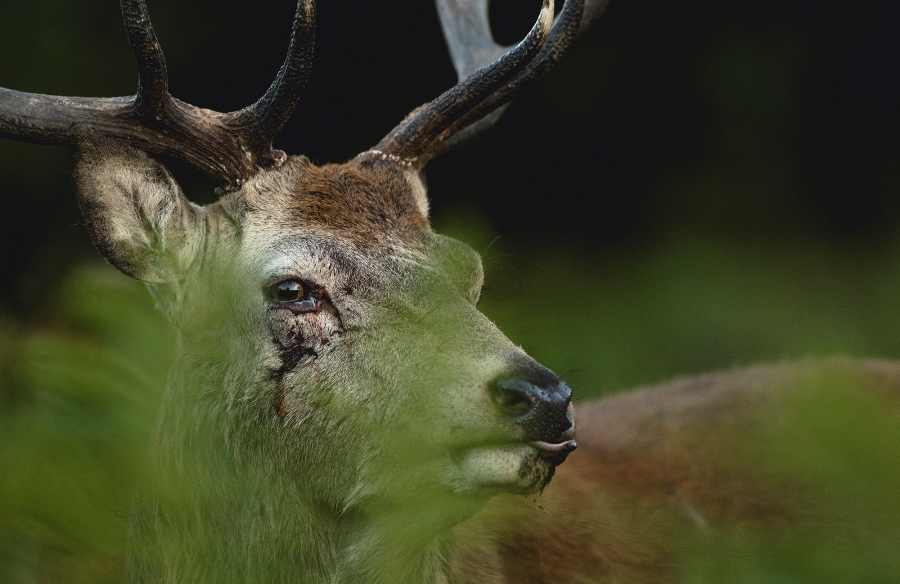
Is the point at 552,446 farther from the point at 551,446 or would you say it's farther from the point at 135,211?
the point at 135,211

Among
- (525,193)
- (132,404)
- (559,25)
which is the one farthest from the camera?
(525,193)

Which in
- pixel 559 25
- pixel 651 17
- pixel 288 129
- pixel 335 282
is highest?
pixel 651 17

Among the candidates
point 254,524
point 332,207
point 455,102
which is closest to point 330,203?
point 332,207

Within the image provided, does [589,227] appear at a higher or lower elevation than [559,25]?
higher

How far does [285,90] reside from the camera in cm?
273

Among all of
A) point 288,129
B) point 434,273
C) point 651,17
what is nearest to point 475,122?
point 434,273

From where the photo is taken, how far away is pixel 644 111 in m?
6.75

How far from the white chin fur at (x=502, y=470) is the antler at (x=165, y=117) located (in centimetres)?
117

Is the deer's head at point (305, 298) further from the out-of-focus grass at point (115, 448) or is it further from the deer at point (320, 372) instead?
the out-of-focus grass at point (115, 448)

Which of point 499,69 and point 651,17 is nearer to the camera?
point 499,69

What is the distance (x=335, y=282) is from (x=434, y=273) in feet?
0.93

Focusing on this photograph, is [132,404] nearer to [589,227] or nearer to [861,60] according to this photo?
[589,227]

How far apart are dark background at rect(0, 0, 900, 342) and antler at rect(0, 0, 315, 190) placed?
336cm

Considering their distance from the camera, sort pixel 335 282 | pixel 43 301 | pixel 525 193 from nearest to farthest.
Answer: pixel 335 282
pixel 43 301
pixel 525 193
